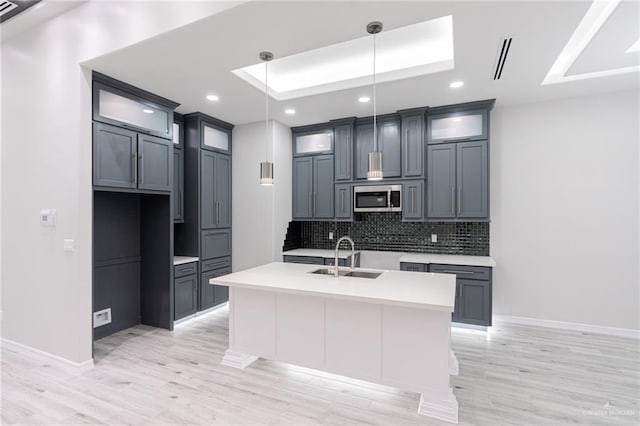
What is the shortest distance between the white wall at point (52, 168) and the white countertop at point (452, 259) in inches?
141

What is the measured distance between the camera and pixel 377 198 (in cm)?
452

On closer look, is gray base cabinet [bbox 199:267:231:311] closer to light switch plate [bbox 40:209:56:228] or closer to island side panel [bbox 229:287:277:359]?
island side panel [bbox 229:287:277:359]

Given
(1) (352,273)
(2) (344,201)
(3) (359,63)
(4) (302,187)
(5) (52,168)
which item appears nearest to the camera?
(5) (52,168)

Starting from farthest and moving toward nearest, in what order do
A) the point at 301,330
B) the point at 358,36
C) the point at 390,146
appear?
the point at 390,146 < the point at 301,330 < the point at 358,36

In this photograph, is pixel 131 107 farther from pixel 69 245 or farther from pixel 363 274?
pixel 363 274

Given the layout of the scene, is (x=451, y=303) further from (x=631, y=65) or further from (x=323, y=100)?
(x=631, y=65)

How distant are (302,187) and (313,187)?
0.20 metres

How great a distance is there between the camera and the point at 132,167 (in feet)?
11.2

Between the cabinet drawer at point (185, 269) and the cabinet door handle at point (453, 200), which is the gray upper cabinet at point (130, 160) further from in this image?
the cabinet door handle at point (453, 200)

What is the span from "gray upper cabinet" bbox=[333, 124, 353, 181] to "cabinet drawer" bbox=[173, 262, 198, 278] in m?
2.39

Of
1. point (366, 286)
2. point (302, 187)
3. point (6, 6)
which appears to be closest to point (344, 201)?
point (302, 187)

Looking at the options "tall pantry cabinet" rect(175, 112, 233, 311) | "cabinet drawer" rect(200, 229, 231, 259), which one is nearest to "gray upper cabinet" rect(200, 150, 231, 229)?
"tall pantry cabinet" rect(175, 112, 233, 311)

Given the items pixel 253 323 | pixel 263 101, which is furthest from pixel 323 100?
pixel 253 323

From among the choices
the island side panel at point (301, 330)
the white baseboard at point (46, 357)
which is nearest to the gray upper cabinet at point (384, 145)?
the island side panel at point (301, 330)
